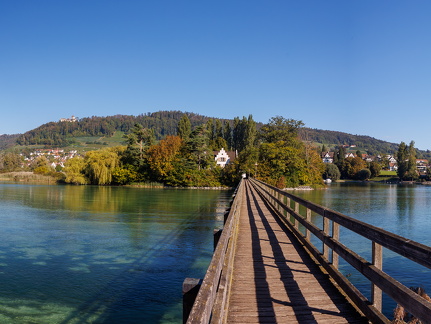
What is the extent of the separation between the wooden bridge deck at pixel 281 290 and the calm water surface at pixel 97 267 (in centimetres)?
302

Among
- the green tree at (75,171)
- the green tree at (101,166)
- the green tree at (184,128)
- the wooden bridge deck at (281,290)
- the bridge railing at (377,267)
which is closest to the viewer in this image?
the bridge railing at (377,267)

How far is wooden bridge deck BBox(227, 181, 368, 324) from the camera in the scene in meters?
4.51

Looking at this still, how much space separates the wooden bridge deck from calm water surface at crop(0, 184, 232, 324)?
3.02 meters

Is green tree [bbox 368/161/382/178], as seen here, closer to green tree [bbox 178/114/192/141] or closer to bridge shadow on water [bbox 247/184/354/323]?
green tree [bbox 178/114/192/141]

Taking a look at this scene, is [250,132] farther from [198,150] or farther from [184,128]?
[198,150]

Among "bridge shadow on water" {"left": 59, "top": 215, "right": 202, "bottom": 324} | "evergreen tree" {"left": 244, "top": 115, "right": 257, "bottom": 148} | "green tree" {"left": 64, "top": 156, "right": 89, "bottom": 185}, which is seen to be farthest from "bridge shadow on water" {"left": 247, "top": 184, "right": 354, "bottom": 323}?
"evergreen tree" {"left": 244, "top": 115, "right": 257, "bottom": 148}

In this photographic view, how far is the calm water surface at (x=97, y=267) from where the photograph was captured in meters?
9.48

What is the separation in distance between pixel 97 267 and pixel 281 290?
9.34 metres

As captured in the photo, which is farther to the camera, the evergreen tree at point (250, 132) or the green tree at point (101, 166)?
the evergreen tree at point (250, 132)

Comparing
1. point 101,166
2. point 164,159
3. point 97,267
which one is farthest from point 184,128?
point 97,267

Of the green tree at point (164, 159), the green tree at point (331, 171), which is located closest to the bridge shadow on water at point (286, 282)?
the green tree at point (164, 159)

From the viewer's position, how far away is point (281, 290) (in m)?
5.50

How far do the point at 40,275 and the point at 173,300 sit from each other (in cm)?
498

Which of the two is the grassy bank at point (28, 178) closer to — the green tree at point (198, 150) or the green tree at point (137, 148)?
the green tree at point (137, 148)
